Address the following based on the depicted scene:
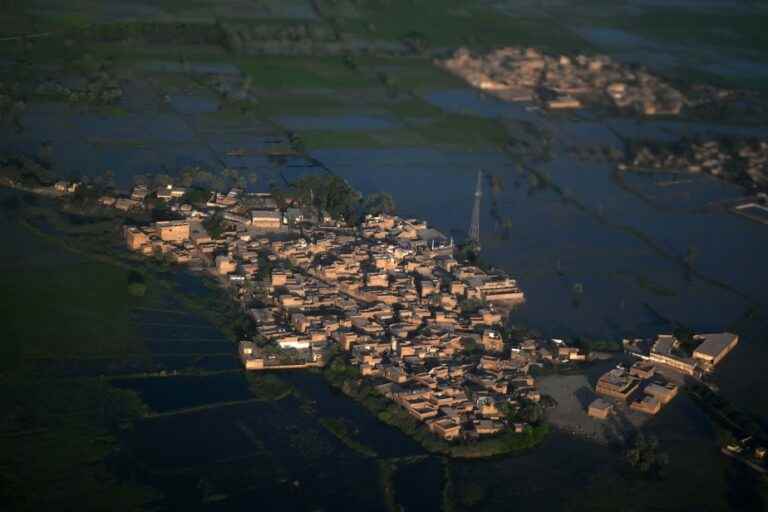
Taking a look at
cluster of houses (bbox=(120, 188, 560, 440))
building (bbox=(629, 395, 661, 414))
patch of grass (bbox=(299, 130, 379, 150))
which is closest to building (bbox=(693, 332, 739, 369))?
building (bbox=(629, 395, 661, 414))

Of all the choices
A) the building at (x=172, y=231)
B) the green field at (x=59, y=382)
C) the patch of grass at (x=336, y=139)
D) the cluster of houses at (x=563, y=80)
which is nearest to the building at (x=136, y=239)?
the building at (x=172, y=231)

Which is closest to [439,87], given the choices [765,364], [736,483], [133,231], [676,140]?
[676,140]

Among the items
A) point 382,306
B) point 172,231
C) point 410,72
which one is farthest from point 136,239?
point 410,72

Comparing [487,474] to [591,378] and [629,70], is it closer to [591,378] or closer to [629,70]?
[591,378]

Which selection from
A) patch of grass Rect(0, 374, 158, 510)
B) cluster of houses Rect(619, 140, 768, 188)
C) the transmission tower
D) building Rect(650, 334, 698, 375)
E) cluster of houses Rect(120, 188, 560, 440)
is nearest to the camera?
patch of grass Rect(0, 374, 158, 510)

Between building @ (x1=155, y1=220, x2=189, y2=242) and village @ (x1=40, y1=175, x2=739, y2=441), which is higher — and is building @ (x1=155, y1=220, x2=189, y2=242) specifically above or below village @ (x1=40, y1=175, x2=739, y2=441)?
above

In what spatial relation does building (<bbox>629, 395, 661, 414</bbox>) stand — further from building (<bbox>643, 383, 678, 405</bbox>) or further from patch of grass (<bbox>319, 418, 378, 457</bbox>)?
patch of grass (<bbox>319, 418, 378, 457</bbox>)
